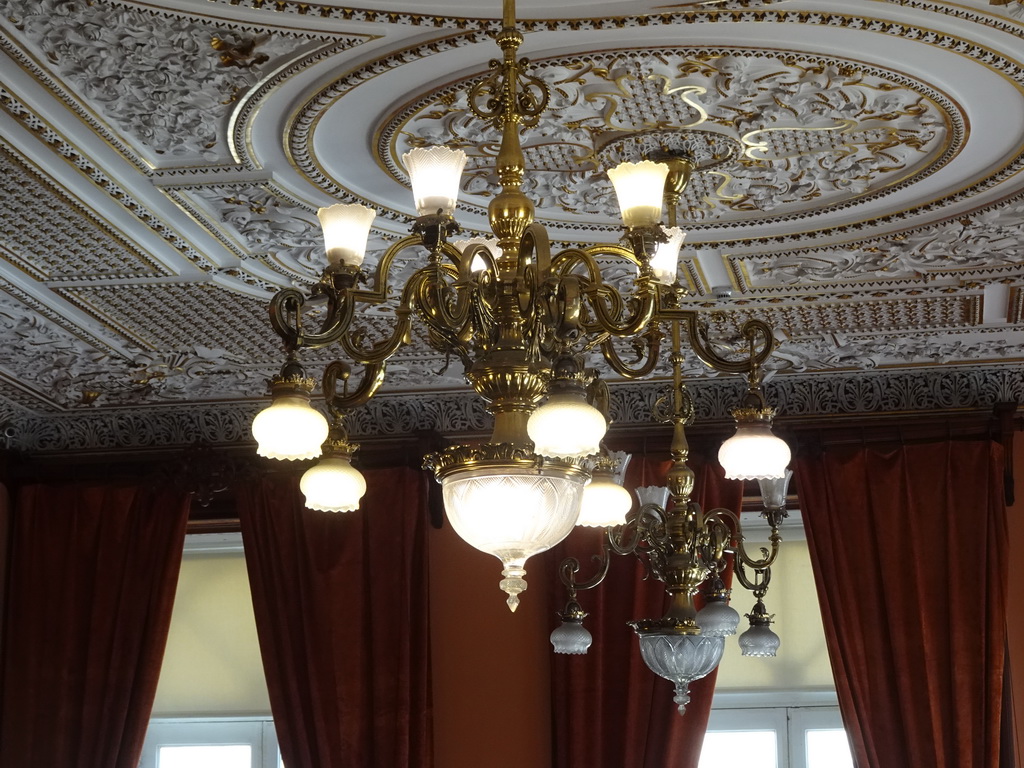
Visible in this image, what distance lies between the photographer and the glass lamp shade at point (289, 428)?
269 centimetres

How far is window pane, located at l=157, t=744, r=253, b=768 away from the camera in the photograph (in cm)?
716

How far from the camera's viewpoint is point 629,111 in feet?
11.9

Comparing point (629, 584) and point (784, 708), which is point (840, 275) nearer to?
point (629, 584)

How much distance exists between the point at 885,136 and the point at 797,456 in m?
2.90

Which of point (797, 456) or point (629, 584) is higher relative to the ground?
point (797, 456)

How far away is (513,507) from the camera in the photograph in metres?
2.53

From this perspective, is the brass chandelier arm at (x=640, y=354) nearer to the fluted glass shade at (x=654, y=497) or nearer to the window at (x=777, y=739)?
the fluted glass shade at (x=654, y=497)

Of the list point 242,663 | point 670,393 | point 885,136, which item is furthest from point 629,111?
point 242,663

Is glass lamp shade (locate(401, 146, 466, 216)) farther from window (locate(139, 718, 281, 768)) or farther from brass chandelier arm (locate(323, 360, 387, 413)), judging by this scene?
window (locate(139, 718, 281, 768))

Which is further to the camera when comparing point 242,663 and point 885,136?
point 242,663

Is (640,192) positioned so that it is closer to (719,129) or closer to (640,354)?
(640,354)

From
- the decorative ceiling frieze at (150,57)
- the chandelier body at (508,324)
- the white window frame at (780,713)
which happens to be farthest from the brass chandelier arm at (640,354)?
the white window frame at (780,713)

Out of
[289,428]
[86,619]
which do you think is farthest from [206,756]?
[289,428]

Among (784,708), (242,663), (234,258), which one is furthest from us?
(242,663)
